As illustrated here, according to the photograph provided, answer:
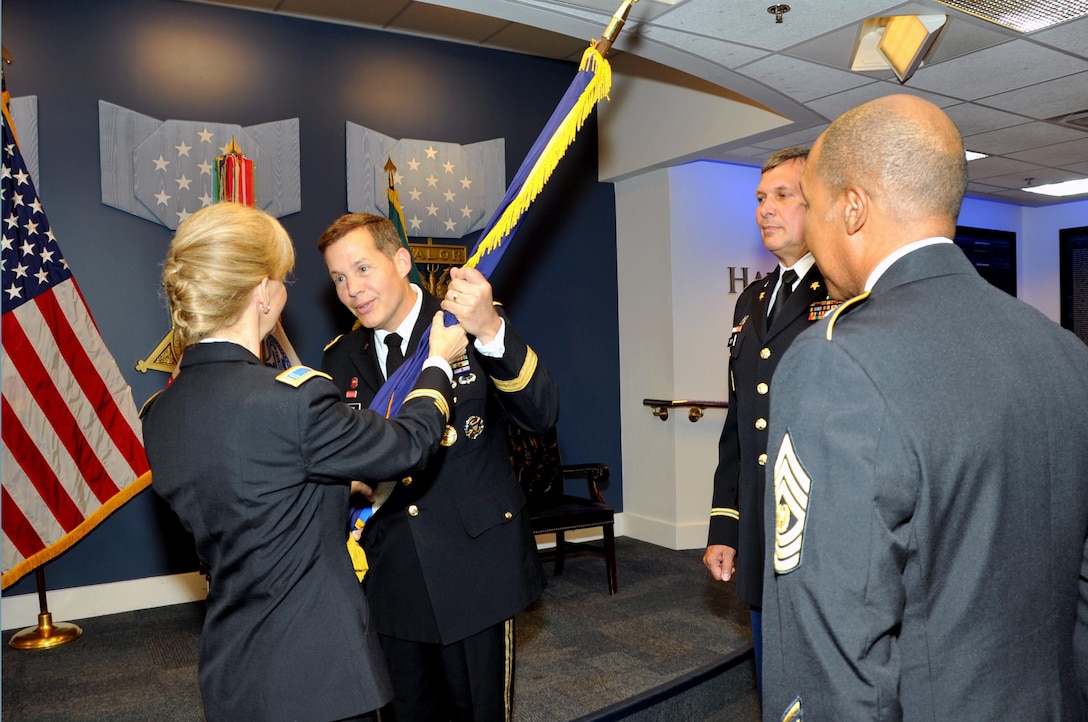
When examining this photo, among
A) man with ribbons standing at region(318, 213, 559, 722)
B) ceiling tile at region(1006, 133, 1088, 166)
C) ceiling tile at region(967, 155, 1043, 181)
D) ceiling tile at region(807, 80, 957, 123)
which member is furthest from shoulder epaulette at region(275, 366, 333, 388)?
ceiling tile at region(967, 155, 1043, 181)

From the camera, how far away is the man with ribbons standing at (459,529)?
191cm

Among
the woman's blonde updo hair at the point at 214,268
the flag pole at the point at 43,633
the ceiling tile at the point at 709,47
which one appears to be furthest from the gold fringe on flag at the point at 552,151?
the flag pole at the point at 43,633

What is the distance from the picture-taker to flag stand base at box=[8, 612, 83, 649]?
3.83 meters

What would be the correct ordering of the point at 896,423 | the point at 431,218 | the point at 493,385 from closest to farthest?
the point at 896,423
the point at 493,385
the point at 431,218

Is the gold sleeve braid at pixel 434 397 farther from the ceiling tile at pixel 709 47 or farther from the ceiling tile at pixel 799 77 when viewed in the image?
the ceiling tile at pixel 799 77

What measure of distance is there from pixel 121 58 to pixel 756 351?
3687 mm

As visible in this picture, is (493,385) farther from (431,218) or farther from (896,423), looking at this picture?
(431,218)

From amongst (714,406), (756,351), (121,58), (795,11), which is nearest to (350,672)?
(756,351)

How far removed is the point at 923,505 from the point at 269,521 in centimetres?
101

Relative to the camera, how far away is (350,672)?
57.8 inches

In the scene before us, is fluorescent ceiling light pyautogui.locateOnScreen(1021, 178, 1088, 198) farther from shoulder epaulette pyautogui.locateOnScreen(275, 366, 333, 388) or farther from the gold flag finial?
shoulder epaulette pyautogui.locateOnScreen(275, 366, 333, 388)

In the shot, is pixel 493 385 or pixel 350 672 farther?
pixel 493 385

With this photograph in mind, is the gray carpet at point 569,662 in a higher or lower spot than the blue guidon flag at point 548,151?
lower

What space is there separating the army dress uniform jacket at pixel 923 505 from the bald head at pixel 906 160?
6 centimetres
